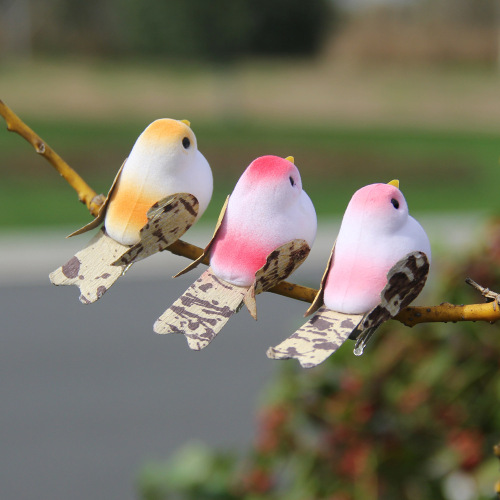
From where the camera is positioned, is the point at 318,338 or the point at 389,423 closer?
the point at 318,338

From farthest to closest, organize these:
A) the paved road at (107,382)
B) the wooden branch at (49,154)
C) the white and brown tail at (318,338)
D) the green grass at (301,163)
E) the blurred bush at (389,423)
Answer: the green grass at (301,163), the paved road at (107,382), the blurred bush at (389,423), the wooden branch at (49,154), the white and brown tail at (318,338)

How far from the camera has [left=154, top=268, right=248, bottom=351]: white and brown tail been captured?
0.56 m

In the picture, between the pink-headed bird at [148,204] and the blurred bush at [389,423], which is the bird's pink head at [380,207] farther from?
the blurred bush at [389,423]

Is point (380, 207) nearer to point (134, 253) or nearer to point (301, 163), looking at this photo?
point (134, 253)

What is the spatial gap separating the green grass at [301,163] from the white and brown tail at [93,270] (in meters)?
7.44

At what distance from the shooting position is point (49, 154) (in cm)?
66

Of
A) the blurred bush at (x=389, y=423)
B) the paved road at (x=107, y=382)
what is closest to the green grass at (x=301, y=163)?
the paved road at (x=107, y=382)

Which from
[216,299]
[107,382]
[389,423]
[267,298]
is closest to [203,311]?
[216,299]

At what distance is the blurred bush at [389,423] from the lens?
151cm

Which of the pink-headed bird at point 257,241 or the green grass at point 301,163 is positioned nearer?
the pink-headed bird at point 257,241

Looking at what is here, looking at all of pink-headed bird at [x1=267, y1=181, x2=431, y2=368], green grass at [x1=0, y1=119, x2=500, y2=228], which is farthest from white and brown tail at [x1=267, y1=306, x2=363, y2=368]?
green grass at [x1=0, y1=119, x2=500, y2=228]

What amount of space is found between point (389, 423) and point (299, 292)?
106 centimetres

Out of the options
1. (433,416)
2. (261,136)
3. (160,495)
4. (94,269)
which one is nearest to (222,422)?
(160,495)

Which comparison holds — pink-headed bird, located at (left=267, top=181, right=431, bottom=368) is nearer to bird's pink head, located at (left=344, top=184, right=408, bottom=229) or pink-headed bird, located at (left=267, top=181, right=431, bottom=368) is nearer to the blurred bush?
bird's pink head, located at (left=344, top=184, right=408, bottom=229)
